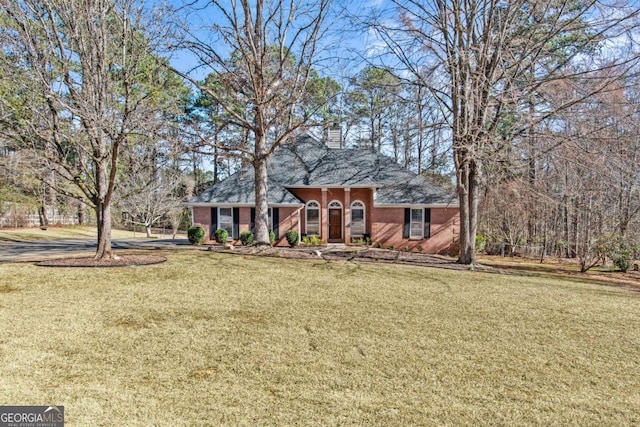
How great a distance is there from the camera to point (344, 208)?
1867 cm

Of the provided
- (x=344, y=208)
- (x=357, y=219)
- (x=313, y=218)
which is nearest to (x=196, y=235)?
(x=313, y=218)

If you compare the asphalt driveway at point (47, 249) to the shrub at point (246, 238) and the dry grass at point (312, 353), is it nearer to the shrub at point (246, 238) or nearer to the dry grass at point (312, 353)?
the shrub at point (246, 238)

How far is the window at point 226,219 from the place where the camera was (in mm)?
17875

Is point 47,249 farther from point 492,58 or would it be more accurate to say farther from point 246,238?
point 492,58

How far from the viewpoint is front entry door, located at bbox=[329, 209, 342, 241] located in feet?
Result: 62.1

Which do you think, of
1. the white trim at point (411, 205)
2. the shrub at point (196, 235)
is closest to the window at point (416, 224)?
the white trim at point (411, 205)

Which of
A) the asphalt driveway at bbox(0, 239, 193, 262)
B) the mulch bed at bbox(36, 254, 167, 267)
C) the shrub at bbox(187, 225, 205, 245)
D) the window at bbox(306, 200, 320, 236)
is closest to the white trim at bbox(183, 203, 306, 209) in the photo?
the window at bbox(306, 200, 320, 236)

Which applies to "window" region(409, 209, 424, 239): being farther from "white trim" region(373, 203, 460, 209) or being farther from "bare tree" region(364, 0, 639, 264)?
"bare tree" region(364, 0, 639, 264)

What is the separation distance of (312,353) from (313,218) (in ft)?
47.1

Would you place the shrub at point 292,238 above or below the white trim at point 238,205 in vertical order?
below

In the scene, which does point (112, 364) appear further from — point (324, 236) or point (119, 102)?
point (324, 236)

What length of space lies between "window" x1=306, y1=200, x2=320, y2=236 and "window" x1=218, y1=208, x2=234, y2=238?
3881 millimetres

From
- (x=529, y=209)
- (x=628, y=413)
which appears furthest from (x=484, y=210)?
(x=628, y=413)

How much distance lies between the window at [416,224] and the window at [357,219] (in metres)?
2.44
